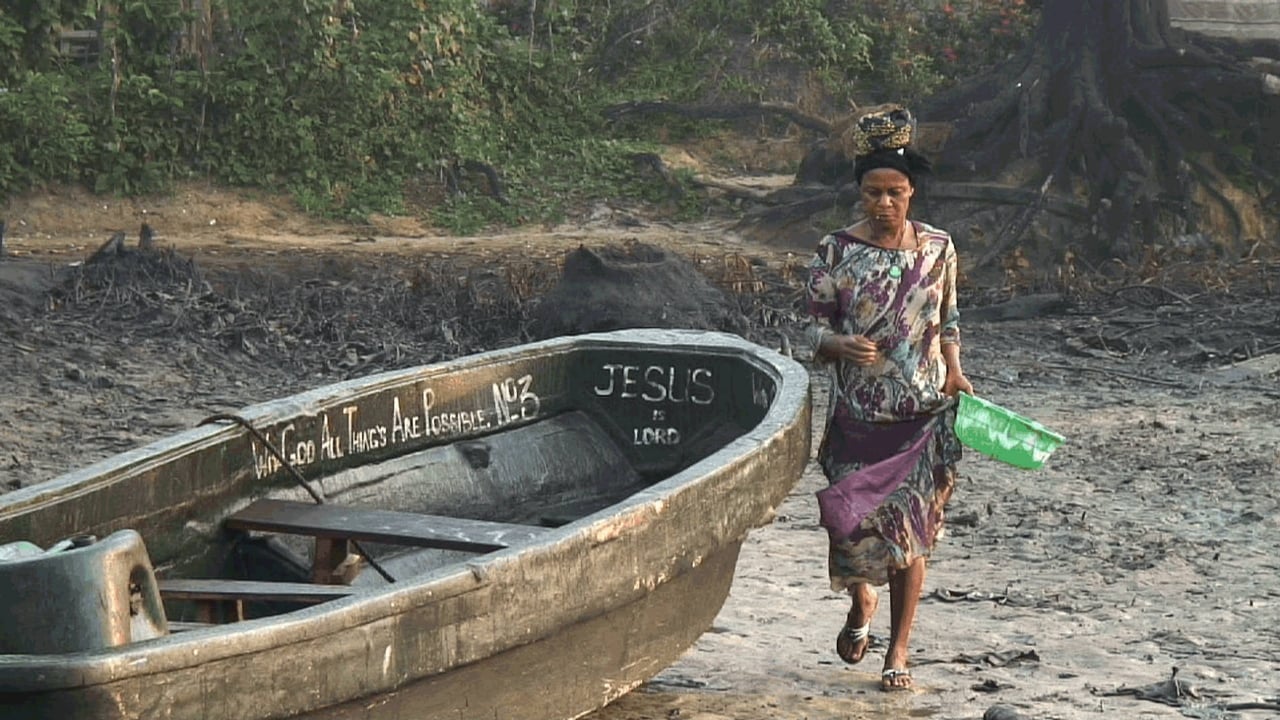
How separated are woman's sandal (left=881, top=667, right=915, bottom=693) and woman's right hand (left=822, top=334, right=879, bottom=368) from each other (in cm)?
88

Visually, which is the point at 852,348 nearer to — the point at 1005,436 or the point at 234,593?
the point at 1005,436

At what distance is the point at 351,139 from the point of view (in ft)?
53.0

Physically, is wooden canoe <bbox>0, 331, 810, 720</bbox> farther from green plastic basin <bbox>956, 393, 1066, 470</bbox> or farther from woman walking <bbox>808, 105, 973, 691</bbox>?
green plastic basin <bbox>956, 393, 1066, 470</bbox>

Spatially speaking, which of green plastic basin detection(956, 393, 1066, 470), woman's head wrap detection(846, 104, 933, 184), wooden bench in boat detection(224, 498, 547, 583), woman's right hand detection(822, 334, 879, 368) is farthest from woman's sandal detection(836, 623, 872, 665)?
woman's head wrap detection(846, 104, 933, 184)

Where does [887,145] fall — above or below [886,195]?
Answer: above

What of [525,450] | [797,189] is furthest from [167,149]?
[525,450]

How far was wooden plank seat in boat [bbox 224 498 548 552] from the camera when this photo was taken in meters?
5.01

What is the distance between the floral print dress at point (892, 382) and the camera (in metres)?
5.33

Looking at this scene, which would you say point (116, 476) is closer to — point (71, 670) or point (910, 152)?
point (71, 670)

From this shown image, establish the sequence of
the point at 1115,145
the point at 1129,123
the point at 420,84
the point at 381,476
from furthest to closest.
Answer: the point at 420,84, the point at 1129,123, the point at 1115,145, the point at 381,476

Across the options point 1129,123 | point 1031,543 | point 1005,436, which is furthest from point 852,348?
point 1129,123

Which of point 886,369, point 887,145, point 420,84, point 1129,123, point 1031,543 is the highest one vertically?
point 887,145

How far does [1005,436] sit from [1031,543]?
229cm

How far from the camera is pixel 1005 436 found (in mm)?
5199
